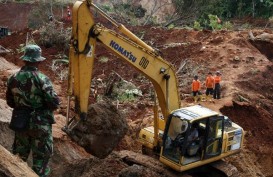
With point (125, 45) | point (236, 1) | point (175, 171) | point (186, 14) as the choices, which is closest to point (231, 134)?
point (175, 171)

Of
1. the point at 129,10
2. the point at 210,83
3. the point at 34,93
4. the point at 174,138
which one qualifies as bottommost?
the point at 210,83

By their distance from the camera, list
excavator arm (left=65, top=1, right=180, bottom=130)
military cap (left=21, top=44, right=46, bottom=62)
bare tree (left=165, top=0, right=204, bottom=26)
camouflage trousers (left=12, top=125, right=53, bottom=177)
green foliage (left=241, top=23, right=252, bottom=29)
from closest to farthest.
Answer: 1. military cap (left=21, top=44, right=46, bottom=62)
2. camouflage trousers (left=12, top=125, right=53, bottom=177)
3. excavator arm (left=65, top=1, right=180, bottom=130)
4. bare tree (left=165, top=0, right=204, bottom=26)
5. green foliage (left=241, top=23, right=252, bottom=29)

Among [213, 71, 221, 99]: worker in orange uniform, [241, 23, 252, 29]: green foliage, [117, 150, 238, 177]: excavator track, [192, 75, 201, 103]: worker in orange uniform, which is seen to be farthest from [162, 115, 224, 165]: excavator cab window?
[241, 23, 252, 29]: green foliage

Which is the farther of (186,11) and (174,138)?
(186,11)

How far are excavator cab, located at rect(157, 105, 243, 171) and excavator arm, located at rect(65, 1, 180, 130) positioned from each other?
23.3 inches

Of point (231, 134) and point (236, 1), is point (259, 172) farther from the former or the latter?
point (236, 1)

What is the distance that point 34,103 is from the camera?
6.47 meters

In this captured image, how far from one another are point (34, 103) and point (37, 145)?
2.15 feet

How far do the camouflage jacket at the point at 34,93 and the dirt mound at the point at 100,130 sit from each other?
1.36 meters

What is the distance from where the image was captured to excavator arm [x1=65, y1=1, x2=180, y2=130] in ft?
24.4

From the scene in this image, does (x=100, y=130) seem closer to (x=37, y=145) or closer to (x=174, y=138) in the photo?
(x=174, y=138)

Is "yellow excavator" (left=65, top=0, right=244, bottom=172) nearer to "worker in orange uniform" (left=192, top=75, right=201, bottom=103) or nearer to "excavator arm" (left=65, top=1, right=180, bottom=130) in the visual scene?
"excavator arm" (left=65, top=1, right=180, bottom=130)

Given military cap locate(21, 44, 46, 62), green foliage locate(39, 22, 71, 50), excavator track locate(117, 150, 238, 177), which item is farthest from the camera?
green foliage locate(39, 22, 71, 50)

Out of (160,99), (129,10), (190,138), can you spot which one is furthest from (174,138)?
(129,10)
